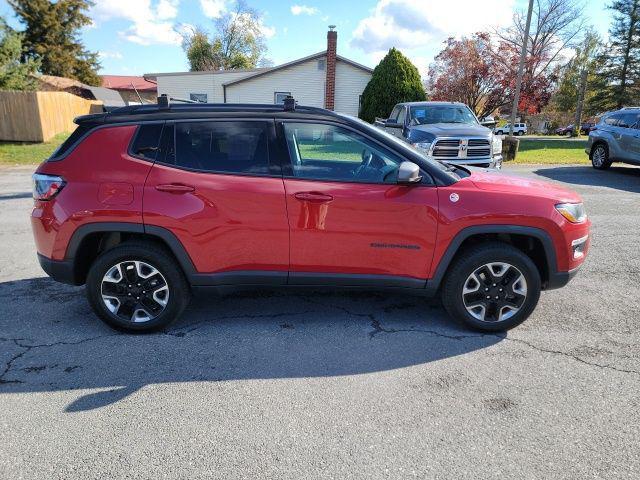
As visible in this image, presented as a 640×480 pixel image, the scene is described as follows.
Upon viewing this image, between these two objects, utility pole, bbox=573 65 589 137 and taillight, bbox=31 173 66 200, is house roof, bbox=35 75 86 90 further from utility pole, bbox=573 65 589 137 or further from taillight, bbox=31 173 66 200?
utility pole, bbox=573 65 589 137

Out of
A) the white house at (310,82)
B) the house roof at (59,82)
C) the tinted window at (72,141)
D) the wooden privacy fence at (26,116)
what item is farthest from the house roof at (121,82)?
the tinted window at (72,141)

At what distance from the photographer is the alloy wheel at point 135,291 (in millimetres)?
3598

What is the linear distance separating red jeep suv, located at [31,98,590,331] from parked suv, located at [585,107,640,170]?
417 inches

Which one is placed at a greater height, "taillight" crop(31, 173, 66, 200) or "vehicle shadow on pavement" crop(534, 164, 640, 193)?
"taillight" crop(31, 173, 66, 200)

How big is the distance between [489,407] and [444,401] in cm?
27

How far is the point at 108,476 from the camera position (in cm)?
227

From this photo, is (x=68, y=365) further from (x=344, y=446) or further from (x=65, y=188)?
(x=344, y=446)

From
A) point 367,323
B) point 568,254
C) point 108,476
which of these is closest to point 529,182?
point 568,254

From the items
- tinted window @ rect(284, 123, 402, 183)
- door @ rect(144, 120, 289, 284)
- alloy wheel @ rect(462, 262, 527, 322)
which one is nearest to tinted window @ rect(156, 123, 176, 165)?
door @ rect(144, 120, 289, 284)

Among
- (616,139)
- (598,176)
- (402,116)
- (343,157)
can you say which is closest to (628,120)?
(616,139)

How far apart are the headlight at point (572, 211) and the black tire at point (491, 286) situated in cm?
44

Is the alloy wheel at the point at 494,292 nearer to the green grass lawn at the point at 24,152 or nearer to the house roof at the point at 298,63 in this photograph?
the green grass lawn at the point at 24,152

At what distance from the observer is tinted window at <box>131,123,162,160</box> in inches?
139

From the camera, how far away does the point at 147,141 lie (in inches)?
140
